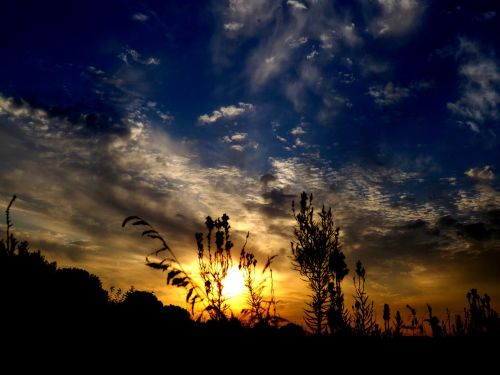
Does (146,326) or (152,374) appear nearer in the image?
(152,374)

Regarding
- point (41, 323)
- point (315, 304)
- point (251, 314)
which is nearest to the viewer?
point (41, 323)

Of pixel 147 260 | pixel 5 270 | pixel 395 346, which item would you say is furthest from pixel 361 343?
pixel 5 270

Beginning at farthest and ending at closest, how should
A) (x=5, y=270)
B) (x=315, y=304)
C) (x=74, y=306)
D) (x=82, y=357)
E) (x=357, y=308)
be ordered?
(x=315, y=304), (x=357, y=308), (x=5, y=270), (x=74, y=306), (x=82, y=357)

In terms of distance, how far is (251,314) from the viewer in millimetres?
4219

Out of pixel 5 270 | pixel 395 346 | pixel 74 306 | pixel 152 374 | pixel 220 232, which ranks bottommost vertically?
pixel 152 374

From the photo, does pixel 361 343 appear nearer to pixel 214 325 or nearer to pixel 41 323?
pixel 214 325

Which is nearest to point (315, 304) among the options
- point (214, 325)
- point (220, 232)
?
point (220, 232)

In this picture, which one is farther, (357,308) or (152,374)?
(357,308)

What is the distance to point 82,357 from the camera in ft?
9.38

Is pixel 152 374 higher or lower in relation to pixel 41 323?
lower

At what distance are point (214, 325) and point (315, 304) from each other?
722 cm

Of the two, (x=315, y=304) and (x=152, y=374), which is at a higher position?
(x=315, y=304)

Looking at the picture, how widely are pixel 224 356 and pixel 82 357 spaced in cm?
128

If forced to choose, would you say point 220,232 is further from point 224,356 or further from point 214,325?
point 224,356
